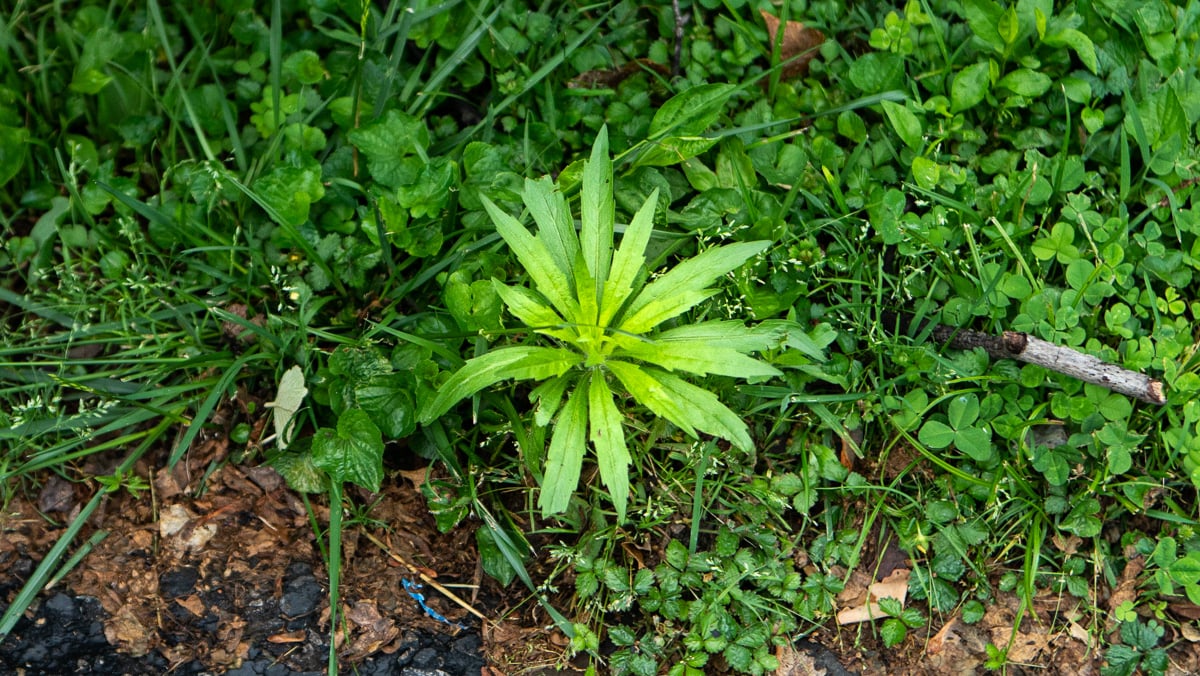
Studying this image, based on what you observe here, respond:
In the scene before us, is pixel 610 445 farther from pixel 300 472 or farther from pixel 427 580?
pixel 300 472

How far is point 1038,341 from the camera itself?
9.07 feet

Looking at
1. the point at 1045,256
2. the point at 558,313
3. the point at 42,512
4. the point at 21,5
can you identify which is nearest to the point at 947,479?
the point at 1045,256

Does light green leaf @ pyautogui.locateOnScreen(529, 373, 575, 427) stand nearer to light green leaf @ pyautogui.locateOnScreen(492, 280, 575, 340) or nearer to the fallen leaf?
→ light green leaf @ pyautogui.locateOnScreen(492, 280, 575, 340)

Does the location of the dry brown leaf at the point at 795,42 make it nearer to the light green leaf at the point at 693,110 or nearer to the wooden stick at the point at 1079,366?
the light green leaf at the point at 693,110

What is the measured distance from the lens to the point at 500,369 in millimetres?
2459

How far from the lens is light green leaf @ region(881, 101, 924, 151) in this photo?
9.87 feet

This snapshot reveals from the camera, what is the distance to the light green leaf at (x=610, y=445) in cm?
243

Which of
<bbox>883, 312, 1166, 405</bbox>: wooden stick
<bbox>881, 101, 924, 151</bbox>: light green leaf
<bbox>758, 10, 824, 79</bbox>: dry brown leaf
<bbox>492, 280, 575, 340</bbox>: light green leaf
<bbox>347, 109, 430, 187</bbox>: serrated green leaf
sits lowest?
<bbox>883, 312, 1166, 405</bbox>: wooden stick

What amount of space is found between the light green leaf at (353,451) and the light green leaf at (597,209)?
733mm

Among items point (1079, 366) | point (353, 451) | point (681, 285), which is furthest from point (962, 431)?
point (353, 451)

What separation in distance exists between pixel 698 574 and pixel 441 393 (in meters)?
0.90

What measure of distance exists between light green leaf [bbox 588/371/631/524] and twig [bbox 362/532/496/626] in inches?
22.7

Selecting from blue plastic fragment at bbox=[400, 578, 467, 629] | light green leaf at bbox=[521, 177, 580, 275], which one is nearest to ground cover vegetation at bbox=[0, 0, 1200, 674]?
light green leaf at bbox=[521, 177, 580, 275]

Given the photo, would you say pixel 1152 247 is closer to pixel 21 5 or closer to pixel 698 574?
pixel 698 574
